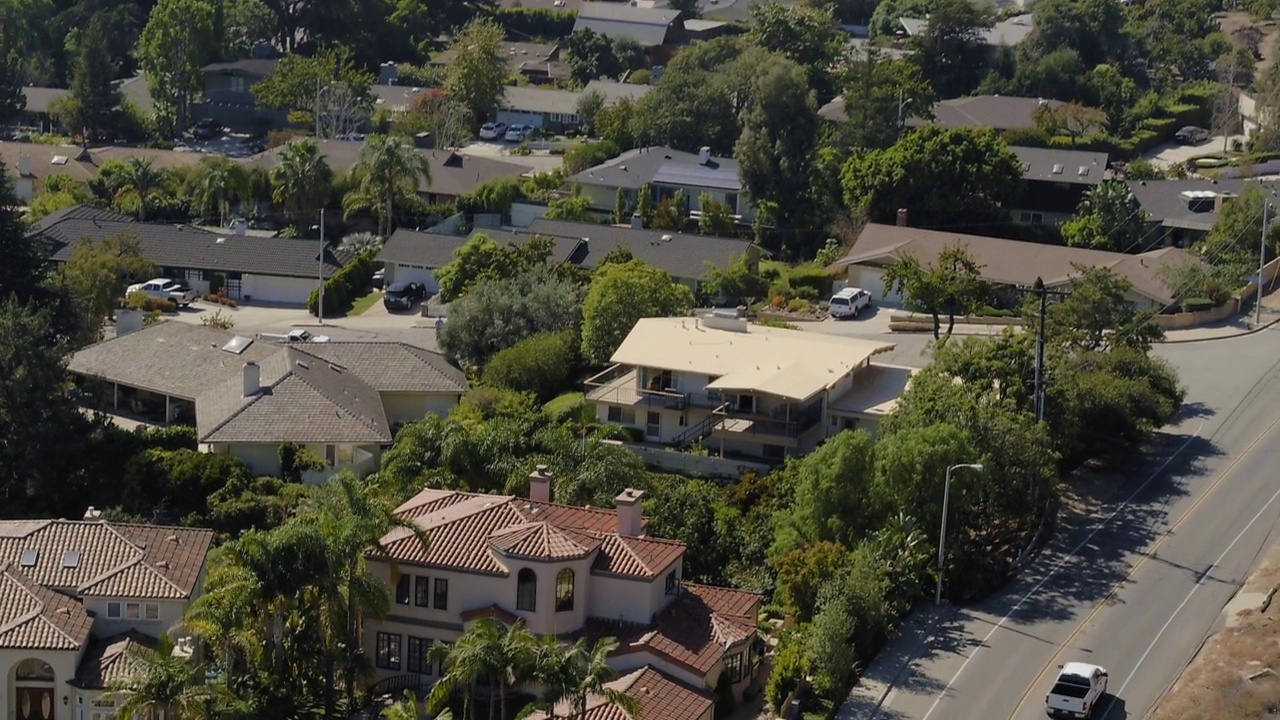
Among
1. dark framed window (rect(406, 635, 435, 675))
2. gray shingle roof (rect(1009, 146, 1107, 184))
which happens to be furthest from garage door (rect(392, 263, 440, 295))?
dark framed window (rect(406, 635, 435, 675))

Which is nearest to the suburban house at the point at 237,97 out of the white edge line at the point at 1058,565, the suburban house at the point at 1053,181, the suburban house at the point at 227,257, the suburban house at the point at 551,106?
the suburban house at the point at 551,106

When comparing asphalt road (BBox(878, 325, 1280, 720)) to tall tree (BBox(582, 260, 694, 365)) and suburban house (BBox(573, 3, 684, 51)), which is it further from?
suburban house (BBox(573, 3, 684, 51))

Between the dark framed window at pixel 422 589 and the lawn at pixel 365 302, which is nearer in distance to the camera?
the dark framed window at pixel 422 589

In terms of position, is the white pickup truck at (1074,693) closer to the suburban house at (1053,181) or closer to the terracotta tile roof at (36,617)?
the terracotta tile roof at (36,617)

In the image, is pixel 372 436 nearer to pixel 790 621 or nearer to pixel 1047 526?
pixel 790 621

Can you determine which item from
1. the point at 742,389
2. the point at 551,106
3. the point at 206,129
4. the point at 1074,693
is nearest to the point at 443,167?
the point at 551,106

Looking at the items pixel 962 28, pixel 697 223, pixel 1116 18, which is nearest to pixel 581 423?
pixel 697 223
